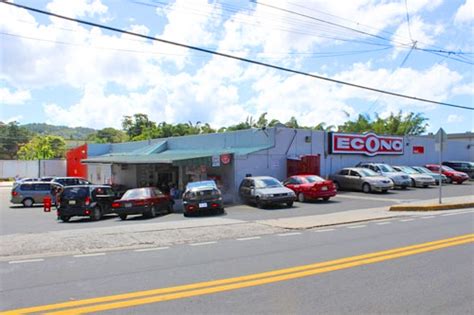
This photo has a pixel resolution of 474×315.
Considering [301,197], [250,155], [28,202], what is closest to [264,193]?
[301,197]

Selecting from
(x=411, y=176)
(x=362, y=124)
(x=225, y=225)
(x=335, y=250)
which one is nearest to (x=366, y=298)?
(x=335, y=250)

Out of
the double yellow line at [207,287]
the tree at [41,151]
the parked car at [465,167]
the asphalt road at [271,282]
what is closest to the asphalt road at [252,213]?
the asphalt road at [271,282]

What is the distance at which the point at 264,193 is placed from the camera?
68.2 ft

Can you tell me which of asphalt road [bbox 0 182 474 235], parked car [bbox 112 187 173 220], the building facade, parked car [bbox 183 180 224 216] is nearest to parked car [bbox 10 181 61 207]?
the building facade

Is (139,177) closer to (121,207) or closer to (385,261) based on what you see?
(121,207)

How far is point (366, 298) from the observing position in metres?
5.68

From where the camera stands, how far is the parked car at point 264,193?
2047 cm

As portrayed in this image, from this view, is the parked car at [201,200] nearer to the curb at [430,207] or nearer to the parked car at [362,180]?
the curb at [430,207]

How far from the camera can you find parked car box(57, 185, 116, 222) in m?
18.8

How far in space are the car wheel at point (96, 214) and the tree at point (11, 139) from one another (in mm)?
110966

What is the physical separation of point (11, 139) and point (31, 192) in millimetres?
102668

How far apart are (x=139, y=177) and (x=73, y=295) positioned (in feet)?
104

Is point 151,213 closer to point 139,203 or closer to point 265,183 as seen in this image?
point 139,203

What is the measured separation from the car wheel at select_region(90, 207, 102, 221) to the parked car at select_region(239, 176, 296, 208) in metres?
7.24
